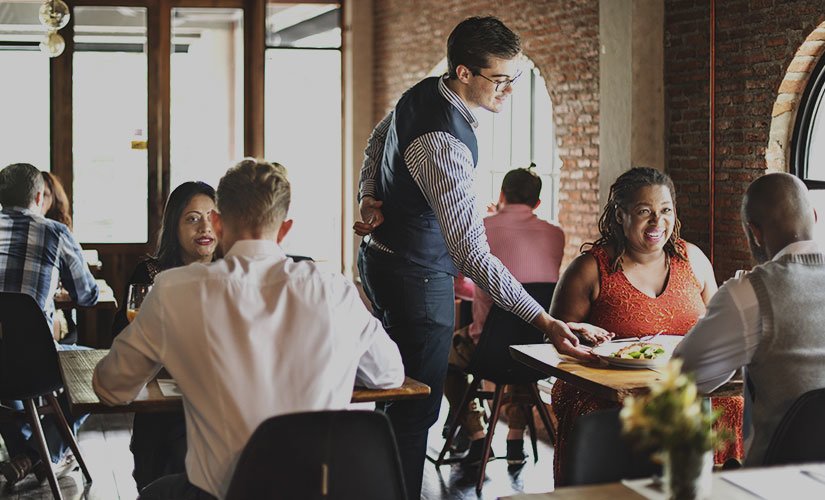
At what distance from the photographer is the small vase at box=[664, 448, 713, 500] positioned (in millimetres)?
1524

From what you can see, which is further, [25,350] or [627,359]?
[25,350]

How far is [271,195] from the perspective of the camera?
8.32ft

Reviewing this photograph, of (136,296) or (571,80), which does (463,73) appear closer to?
(136,296)

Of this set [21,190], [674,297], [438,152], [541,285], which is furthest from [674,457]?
[21,190]

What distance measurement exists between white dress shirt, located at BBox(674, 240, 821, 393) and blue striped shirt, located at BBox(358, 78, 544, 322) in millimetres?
824

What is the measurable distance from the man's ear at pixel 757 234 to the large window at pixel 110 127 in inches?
304

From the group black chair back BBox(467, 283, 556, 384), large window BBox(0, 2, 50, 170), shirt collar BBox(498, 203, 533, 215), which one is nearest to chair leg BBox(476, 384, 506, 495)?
black chair back BBox(467, 283, 556, 384)

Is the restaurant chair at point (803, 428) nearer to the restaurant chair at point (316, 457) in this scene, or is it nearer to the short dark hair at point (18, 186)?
the restaurant chair at point (316, 457)

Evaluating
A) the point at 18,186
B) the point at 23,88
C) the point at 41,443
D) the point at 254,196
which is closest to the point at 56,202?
the point at 18,186

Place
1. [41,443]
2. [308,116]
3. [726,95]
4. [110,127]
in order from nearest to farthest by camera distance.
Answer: [41,443], [726,95], [110,127], [308,116]

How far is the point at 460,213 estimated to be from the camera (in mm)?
3656

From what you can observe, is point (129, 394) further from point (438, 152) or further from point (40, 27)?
point (40, 27)

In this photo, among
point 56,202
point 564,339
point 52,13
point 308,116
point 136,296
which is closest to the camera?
point 136,296

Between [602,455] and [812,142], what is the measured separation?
3833 millimetres
